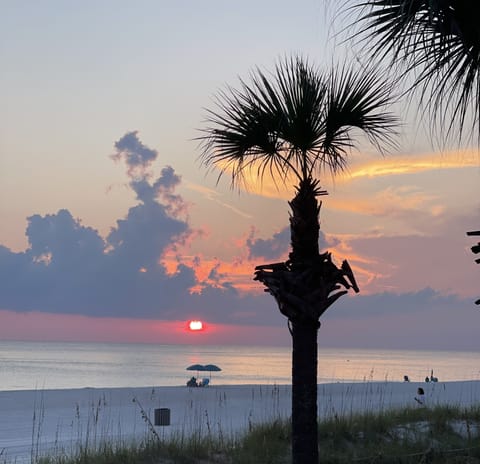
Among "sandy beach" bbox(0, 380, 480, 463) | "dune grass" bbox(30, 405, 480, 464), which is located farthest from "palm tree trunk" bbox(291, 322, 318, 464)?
"sandy beach" bbox(0, 380, 480, 463)

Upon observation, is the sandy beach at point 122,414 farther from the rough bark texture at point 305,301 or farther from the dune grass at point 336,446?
the rough bark texture at point 305,301

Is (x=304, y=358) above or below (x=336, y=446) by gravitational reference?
above

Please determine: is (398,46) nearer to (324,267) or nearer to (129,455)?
(324,267)

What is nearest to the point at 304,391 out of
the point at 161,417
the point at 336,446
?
the point at 336,446

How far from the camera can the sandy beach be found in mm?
12680

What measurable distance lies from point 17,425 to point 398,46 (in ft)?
42.7

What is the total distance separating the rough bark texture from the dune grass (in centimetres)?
161

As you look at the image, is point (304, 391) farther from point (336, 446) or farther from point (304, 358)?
point (336, 446)

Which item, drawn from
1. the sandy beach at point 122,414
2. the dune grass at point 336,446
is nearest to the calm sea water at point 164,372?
the sandy beach at point 122,414

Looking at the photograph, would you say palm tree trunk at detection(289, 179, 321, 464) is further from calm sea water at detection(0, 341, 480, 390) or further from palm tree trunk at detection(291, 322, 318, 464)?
calm sea water at detection(0, 341, 480, 390)

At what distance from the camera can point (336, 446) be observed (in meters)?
10.9

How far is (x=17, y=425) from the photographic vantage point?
1641 centimetres

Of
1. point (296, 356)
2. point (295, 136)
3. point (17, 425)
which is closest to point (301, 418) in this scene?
point (296, 356)

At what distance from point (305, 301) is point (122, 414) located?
39.4 ft
